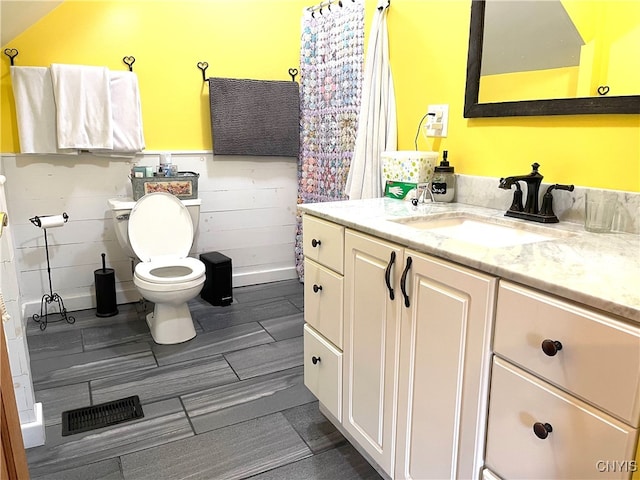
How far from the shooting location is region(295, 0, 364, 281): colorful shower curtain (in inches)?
104

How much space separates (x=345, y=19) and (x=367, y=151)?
876mm

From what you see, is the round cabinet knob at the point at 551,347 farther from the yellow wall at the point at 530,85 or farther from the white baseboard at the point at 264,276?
the white baseboard at the point at 264,276

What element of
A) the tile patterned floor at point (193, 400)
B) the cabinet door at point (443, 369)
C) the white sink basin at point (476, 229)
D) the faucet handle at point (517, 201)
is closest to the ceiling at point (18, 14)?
the tile patterned floor at point (193, 400)

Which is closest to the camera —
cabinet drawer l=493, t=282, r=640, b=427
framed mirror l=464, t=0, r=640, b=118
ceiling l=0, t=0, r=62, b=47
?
cabinet drawer l=493, t=282, r=640, b=427

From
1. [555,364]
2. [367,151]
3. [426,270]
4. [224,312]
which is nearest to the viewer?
[555,364]

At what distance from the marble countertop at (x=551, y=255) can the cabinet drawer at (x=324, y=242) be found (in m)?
0.04

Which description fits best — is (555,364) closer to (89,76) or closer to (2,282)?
(2,282)

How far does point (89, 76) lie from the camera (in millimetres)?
2740

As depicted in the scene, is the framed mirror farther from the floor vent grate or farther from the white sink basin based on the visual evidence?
the floor vent grate

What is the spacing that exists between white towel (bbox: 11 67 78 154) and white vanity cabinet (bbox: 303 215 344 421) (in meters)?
1.88

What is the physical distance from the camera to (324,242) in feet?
5.57

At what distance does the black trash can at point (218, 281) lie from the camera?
313cm

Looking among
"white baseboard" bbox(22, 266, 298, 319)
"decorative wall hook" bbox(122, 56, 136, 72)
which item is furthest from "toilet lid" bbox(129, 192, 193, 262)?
"decorative wall hook" bbox(122, 56, 136, 72)

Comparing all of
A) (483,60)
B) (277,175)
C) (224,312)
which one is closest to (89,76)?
(277,175)
